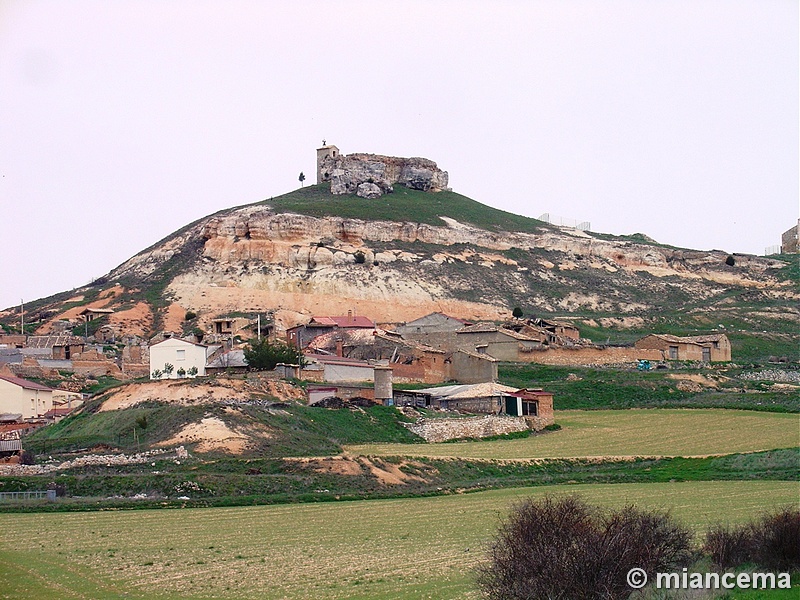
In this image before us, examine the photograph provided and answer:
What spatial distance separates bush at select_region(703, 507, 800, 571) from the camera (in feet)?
56.3

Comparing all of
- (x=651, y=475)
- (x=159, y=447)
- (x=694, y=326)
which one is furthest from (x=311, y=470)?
(x=694, y=326)

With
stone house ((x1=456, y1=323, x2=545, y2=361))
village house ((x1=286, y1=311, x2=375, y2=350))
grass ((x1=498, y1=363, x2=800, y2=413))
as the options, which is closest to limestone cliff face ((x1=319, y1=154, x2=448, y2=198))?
village house ((x1=286, y1=311, x2=375, y2=350))

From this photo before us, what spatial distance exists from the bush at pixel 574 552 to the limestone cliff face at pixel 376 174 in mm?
94715

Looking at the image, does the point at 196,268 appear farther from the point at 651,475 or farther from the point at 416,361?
the point at 651,475

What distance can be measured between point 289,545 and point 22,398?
33342 millimetres

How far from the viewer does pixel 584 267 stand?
338 feet

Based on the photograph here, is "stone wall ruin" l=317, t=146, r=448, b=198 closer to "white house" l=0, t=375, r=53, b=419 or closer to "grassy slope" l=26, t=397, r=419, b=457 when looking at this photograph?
"white house" l=0, t=375, r=53, b=419

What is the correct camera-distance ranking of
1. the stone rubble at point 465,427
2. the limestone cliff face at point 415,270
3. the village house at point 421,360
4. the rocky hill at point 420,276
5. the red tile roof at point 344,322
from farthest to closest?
the limestone cliff face at point 415,270
the rocky hill at point 420,276
the red tile roof at point 344,322
the village house at point 421,360
the stone rubble at point 465,427

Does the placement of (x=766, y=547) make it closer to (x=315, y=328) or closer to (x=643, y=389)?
(x=643, y=389)

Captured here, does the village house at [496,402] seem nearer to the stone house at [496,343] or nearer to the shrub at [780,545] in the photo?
the stone house at [496,343]

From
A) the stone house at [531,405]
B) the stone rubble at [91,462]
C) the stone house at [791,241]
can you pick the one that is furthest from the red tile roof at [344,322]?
the stone house at [791,241]

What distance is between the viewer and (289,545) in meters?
23.2

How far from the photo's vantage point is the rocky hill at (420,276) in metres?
84.4

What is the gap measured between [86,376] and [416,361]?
19.3 m
